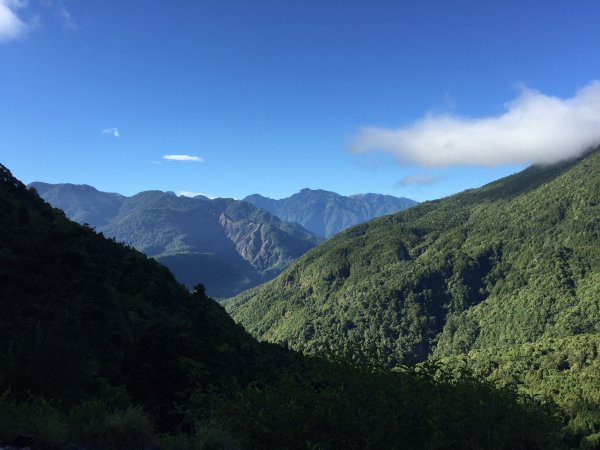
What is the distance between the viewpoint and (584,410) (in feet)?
370

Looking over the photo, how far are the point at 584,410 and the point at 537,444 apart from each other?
124908mm

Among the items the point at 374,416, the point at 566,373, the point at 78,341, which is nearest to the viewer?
the point at 374,416

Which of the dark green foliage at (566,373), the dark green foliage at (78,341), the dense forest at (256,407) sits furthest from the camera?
the dark green foliage at (566,373)

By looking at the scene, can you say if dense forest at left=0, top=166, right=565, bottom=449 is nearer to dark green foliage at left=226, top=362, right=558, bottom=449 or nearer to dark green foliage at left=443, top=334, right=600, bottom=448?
A: dark green foliage at left=226, top=362, right=558, bottom=449

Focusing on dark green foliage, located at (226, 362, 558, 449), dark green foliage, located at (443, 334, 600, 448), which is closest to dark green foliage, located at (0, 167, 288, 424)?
dark green foliage, located at (226, 362, 558, 449)

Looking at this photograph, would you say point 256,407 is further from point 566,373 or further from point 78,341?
point 566,373

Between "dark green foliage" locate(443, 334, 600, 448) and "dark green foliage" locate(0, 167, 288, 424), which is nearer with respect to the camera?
"dark green foliage" locate(0, 167, 288, 424)

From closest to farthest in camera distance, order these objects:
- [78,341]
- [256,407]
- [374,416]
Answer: [374,416] < [256,407] < [78,341]

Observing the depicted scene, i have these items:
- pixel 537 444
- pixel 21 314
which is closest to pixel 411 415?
pixel 537 444

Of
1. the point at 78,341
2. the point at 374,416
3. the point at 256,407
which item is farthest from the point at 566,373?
the point at 256,407

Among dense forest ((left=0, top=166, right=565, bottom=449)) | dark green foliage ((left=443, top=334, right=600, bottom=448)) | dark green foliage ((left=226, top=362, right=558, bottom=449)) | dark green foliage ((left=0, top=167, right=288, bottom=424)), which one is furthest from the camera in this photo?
dark green foliage ((left=443, top=334, right=600, bottom=448))

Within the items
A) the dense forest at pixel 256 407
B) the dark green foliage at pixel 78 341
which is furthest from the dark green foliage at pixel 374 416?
the dark green foliage at pixel 78 341

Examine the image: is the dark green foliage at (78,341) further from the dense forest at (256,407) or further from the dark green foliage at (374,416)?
the dark green foliage at (374,416)

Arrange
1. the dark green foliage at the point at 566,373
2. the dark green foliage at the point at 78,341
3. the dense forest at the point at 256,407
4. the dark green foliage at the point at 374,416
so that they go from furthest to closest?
the dark green foliage at the point at 566,373
the dark green foliage at the point at 78,341
the dense forest at the point at 256,407
the dark green foliage at the point at 374,416
